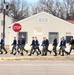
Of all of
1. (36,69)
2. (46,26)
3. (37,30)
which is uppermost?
(46,26)

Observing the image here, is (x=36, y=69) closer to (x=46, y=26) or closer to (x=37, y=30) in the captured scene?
(x=37, y=30)

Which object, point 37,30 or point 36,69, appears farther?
point 37,30

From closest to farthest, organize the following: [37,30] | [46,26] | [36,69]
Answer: [36,69] < [37,30] < [46,26]

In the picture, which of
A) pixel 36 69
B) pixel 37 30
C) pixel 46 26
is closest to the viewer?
pixel 36 69

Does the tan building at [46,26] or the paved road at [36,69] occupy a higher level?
the tan building at [46,26]

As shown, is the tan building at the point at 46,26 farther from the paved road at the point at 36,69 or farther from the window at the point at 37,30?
the paved road at the point at 36,69

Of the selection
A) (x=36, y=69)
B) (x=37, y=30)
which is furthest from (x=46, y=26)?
(x=36, y=69)

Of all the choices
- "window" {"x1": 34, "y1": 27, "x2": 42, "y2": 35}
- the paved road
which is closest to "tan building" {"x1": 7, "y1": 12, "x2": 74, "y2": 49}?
"window" {"x1": 34, "y1": 27, "x2": 42, "y2": 35}

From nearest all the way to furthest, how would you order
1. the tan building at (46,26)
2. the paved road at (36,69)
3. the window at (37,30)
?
the paved road at (36,69), the window at (37,30), the tan building at (46,26)

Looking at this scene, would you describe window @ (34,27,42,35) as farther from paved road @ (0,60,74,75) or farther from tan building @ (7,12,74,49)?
paved road @ (0,60,74,75)

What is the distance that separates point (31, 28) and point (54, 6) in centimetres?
5206

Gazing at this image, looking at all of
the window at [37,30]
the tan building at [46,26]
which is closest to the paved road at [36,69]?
the window at [37,30]

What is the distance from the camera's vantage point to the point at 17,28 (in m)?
28.6

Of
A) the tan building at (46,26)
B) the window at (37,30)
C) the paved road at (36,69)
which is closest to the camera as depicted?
the paved road at (36,69)
